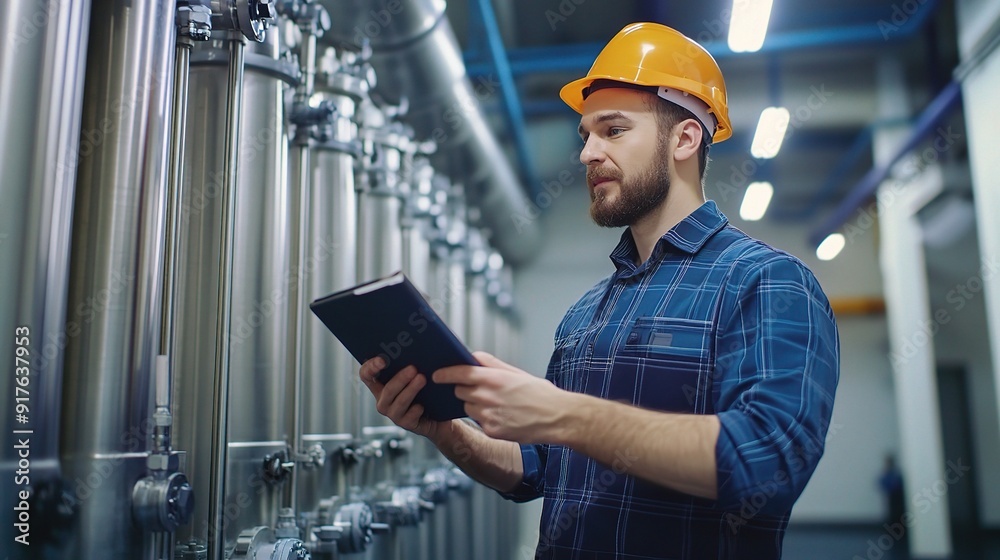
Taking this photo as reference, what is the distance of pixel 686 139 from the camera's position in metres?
1.32

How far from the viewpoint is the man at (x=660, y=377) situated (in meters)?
0.92

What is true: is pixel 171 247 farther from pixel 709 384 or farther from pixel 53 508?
pixel 709 384

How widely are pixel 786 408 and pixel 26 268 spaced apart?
915 millimetres

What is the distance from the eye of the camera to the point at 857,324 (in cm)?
810

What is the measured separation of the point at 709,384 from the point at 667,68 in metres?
0.56

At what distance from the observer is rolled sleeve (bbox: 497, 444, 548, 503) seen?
136 centimetres

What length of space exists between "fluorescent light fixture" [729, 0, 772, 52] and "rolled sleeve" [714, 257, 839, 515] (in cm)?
180

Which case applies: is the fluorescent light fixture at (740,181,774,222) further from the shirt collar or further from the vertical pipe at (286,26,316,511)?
the shirt collar

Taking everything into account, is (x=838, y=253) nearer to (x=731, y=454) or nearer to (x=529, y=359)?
(x=529, y=359)

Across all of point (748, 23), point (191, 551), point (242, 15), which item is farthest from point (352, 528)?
point (748, 23)

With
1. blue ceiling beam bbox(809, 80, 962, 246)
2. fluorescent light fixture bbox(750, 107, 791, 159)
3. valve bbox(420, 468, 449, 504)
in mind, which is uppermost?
blue ceiling beam bbox(809, 80, 962, 246)
